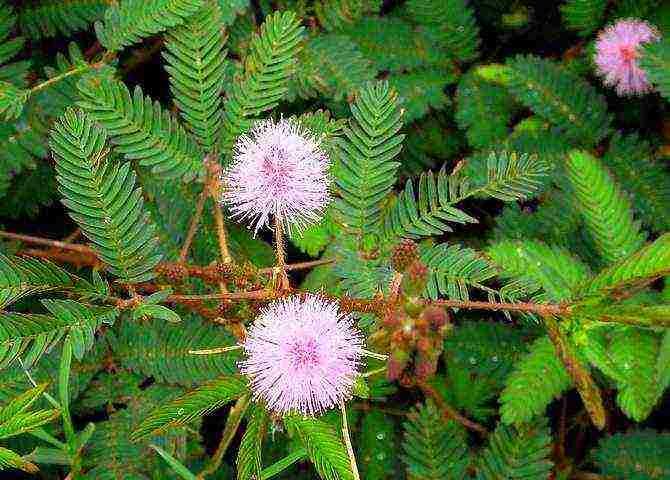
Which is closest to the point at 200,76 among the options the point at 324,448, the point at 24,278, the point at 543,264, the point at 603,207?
the point at 24,278

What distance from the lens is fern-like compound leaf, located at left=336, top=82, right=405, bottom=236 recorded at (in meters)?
1.87

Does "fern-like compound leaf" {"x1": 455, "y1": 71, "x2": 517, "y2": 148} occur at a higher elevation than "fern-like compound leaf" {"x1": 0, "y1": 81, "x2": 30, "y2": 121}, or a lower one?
higher

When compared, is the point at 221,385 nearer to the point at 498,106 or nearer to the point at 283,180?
the point at 283,180

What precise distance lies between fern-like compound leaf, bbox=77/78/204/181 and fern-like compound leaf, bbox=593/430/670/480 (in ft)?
Result: 5.65

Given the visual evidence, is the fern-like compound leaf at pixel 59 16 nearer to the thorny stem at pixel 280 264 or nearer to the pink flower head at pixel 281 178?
the pink flower head at pixel 281 178

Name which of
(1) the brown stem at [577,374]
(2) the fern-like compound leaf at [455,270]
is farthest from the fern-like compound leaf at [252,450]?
(1) the brown stem at [577,374]

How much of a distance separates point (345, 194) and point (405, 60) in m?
1.06

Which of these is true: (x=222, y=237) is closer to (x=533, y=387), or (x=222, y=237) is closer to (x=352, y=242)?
(x=352, y=242)

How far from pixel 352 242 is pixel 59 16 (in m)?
1.45

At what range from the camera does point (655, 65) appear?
2434 millimetres

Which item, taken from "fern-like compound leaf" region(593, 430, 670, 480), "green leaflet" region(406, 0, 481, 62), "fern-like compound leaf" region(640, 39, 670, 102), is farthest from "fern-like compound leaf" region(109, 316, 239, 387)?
"fern-like compound leaf" region(640, 39, 670, 102)

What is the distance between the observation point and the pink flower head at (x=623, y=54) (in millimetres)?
2674

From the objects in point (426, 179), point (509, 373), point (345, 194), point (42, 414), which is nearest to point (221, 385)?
point (42, 414)

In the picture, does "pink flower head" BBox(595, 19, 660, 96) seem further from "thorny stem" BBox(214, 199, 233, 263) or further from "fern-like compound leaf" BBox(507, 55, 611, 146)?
"thorny stem" BBox(214, 199, 233, 263)
